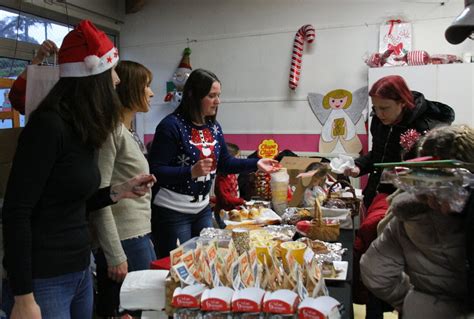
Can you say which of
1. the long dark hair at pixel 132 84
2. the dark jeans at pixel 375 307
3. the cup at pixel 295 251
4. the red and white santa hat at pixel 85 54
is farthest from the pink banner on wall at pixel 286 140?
the red and white santa hat at pixel 85 54

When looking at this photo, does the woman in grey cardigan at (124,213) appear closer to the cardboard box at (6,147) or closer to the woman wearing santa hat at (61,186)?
the woman wearing santa hat at (61,186)

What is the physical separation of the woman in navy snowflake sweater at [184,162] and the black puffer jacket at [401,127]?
1067 millimetres

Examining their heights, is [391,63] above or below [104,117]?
above

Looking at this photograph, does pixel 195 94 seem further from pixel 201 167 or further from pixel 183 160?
pixel 201 167

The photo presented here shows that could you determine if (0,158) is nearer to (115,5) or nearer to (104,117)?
(104,117)

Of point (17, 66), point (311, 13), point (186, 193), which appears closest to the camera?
point (186, 193)

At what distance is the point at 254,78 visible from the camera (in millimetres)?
5539

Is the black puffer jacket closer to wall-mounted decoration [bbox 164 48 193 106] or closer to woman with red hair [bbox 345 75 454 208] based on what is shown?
woman with red hair [bbox 345 75 454 208]

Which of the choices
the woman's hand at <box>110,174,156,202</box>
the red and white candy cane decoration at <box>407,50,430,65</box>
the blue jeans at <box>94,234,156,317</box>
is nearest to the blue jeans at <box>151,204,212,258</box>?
the blue jeans at <box>94,234,156,317</box>

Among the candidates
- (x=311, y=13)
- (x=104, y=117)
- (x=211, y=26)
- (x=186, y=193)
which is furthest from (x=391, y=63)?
(x=104, y=117)

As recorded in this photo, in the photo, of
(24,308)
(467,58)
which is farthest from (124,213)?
(467,58)

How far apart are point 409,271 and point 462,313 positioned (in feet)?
0.62

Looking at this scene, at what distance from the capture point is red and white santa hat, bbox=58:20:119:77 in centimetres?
134

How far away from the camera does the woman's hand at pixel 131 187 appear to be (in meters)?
1.54
